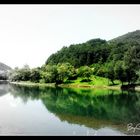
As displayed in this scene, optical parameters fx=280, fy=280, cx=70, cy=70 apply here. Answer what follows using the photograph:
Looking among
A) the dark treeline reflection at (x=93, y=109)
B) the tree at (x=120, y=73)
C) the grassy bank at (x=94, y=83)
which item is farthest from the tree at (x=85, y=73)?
the dark treeline reflection at (x=93, y=109)

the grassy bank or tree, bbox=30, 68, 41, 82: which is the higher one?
tree, bbox=30, 68, 41, 82

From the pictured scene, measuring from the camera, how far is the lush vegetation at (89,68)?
8469 centimetres

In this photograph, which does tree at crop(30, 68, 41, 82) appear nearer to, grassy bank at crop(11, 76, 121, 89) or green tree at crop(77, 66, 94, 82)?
grassy bank at crop(11, 76, 121, 89)

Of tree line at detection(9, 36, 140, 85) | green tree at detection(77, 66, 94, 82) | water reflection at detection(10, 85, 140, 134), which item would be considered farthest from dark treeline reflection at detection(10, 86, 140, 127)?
green tree at detection(77, 66, 94, 82)

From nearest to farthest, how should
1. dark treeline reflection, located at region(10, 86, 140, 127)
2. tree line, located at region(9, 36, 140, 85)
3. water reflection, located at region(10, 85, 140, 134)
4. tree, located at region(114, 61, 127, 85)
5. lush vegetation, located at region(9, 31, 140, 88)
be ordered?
water reflection, located at region(10, 85, 140, 134)
dark treeline reflection, located at region(10, 86, 140, 127)
tree, located at region(114, 61, 127, 85)
lush vegetation, located at region(9, 31, 140, 88)
tree line, located at region(9, 36, 140, 85)

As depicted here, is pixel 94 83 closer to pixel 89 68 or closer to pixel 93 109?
pixel 89 68

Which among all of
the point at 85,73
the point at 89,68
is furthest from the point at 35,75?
the point at 85,73

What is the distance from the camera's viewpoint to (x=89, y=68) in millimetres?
105500

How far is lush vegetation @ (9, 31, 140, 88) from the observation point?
278 feet

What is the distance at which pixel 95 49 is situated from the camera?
5773 inches

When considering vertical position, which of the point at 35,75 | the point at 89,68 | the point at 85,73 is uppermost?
the point at 89,68

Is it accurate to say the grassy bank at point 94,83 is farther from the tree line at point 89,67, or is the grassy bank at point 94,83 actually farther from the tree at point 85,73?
the tree line at point 89,67
